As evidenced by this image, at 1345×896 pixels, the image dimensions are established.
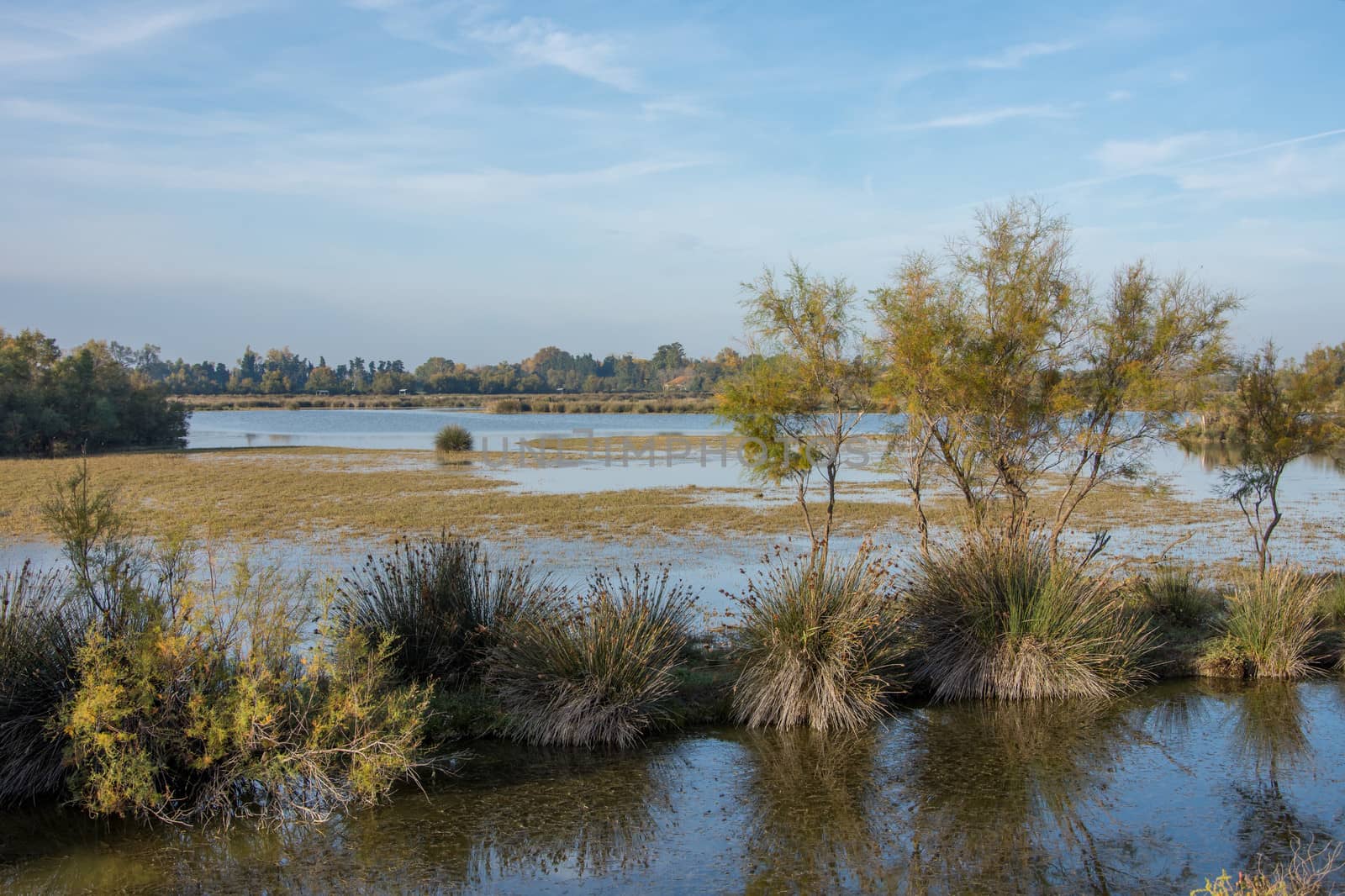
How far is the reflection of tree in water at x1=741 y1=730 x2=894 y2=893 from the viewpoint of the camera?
17.9 feet

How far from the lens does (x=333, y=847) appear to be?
5.84 m

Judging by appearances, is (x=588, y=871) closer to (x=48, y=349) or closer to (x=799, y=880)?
(x=799, y=880)

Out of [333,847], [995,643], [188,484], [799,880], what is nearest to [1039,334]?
[995,643]

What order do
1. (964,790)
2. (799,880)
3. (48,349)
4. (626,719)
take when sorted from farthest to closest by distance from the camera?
1. (48,349)
2. (626,719)
3. (964,790)
4. (799,880)

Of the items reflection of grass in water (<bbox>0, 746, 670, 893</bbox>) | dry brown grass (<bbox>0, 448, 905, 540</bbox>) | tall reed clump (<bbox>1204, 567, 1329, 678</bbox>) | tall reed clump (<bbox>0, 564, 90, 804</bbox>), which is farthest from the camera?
dry brown grass (<bbox>0, 448, 905, 540</bbox>)

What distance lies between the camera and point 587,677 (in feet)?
26.1

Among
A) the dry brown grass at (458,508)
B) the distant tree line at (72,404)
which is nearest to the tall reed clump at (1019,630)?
the dry brown grass at (458,508)

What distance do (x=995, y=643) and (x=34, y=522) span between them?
20846 mm

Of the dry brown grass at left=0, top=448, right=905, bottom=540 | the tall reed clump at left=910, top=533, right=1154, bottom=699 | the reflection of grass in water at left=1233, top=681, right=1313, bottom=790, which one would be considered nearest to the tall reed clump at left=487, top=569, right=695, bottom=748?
the tall reed clump at left=910, top=533, right=1154, bottom=699

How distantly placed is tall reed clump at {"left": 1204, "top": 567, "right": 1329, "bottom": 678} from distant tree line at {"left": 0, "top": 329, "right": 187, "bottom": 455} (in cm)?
4820

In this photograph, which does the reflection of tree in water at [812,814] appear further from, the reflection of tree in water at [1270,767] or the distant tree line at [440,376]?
the distant tree line at [440,376]

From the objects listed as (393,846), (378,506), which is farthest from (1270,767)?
(378,506)

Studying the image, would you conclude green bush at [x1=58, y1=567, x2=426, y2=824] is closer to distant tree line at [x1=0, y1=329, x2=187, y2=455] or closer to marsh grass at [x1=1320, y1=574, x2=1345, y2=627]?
marsh grass at [x1=1320, y1=574, x2=1345, y2=627]

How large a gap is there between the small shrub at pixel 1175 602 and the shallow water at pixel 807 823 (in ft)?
10.3
